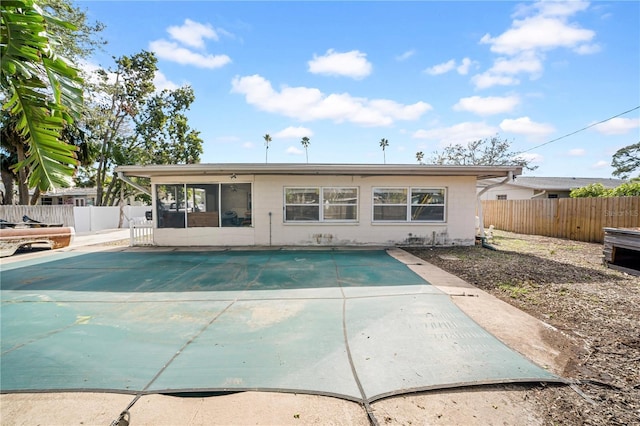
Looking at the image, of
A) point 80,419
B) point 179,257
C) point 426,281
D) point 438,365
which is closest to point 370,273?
point 426,281

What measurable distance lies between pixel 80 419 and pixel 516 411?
333cm

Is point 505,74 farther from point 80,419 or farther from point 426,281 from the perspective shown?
point 80,419

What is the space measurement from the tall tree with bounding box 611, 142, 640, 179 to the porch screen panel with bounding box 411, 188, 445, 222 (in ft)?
105

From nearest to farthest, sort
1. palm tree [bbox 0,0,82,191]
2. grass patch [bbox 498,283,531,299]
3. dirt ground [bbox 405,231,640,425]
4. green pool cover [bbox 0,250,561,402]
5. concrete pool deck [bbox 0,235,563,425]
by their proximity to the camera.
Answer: palm tree [bbox 0,0,82,191], concrete pool deck [bbox 0,235,563,425], dirt ground [bbox 405,231,640,425], green pool cover [bbox 0,250,561,402], grass patch [bbox 498,283,531,299]

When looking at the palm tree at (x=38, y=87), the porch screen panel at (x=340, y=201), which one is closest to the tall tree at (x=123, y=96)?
the porch screen panel at (x=340, y=201)

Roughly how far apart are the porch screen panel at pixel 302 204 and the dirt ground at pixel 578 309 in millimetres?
3682

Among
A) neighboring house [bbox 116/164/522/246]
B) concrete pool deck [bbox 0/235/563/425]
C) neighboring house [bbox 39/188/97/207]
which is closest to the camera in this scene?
concrete pool deck [bbox 0/235/563/425]

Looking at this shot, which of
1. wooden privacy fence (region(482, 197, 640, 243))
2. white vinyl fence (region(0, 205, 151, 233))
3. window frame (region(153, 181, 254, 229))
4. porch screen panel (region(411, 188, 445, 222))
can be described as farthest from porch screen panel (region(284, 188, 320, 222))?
wooden privacy fence (region(482, 197, 640, 243))

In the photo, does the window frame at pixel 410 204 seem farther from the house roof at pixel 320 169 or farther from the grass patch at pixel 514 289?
the grass patch at pixel 514 289

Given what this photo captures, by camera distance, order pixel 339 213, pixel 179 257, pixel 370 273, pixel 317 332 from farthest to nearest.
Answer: pixel 339 213
pixel 179 257
pixel 370 273
pixel 317 332

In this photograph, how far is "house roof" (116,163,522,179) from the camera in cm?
906

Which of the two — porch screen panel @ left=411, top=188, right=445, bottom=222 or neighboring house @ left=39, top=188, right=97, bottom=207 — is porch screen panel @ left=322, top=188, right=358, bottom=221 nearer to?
porch screen panel @ left=411, top=188, right=445, bottom=222

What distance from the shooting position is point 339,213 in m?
10.3

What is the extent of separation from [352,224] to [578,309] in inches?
259
